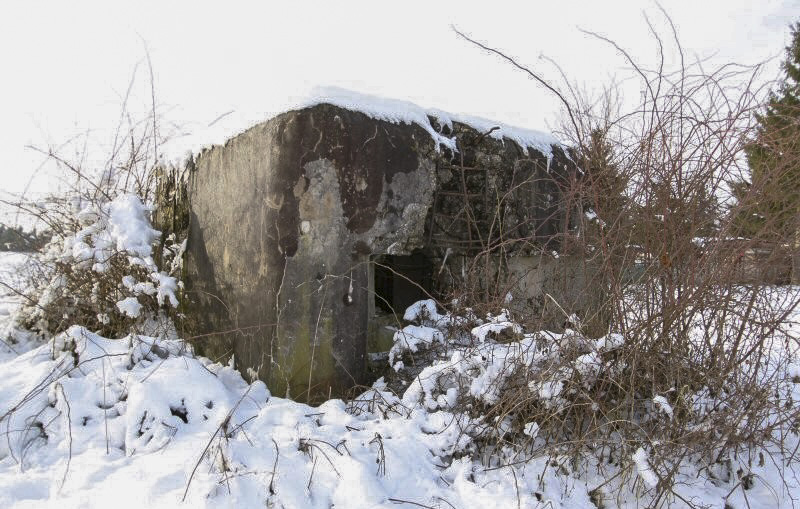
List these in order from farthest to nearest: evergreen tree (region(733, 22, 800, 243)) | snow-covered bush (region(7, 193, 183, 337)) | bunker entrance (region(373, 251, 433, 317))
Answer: bunker entrance (region(373, 251, 433, 317)) < snow-covered bush (region(7, 193, 183, 337)) < evergreen tree (region(733, 22, 800, 243))

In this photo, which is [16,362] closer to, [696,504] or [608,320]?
[608,320]

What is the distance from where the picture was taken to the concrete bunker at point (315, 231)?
3.03 meters

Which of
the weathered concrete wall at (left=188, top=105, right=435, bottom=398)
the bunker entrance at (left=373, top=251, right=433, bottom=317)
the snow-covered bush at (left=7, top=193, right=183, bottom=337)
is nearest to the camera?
the weathered concrete wall at (left=188, top=105, right=435, bottom=398)

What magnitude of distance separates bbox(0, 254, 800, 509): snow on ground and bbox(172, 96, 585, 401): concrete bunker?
1.08ft

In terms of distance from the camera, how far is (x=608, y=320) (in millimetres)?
2627

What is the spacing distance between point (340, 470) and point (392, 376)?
109 cm

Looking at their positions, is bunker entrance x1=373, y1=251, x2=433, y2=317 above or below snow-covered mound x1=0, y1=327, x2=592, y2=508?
above

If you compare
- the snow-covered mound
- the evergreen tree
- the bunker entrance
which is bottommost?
the snow-covered mound

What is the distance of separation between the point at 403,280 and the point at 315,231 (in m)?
1.52

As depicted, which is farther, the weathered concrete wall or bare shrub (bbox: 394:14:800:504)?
the weathered concrete wall

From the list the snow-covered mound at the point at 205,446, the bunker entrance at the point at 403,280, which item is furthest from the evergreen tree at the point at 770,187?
the bunker entrance at the point at 403,280

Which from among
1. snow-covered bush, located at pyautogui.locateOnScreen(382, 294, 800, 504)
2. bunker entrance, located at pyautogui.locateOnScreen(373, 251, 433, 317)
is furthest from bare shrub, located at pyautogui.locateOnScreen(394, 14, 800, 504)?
bunker entrance, located at pyautogui.locateOnScreen(373, 251, 433, 317)

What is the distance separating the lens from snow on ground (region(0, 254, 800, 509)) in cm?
209

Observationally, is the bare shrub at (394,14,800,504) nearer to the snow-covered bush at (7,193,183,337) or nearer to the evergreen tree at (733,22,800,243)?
the evergreen tree at (733,22,800,243)
